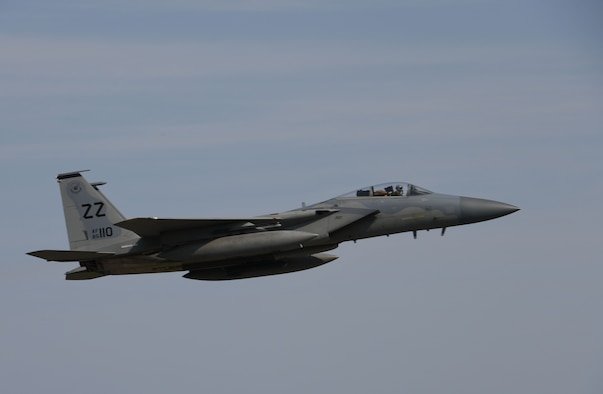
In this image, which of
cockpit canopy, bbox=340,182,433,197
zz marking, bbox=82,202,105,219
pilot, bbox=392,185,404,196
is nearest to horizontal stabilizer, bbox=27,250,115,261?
zz marking, bbox=82,202,105,219

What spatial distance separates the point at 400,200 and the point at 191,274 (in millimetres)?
6759

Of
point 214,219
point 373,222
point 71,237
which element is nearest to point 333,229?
point 373,222

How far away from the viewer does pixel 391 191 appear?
99.1 feet

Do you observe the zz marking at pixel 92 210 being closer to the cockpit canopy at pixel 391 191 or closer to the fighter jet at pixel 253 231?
the fighter jet at pixel 253 231

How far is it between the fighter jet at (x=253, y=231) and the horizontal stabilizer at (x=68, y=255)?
0.09 feet

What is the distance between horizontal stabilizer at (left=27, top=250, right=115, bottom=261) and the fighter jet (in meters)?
0.03

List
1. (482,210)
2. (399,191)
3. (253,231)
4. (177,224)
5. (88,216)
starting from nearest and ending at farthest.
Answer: (177,224), (253,231), (482,210), (399,191), (88,216)

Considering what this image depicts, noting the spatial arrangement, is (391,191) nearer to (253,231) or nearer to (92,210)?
(253,231)

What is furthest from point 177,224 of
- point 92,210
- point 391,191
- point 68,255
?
point 391,191

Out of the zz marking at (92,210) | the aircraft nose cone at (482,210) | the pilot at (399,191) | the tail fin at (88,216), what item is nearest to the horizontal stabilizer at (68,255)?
the tail fin at (88,216)

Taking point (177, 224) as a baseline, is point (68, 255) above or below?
below

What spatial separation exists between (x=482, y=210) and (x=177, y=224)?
8.57 m

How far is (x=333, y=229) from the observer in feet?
97.5

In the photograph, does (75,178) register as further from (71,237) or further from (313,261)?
(313,261)
